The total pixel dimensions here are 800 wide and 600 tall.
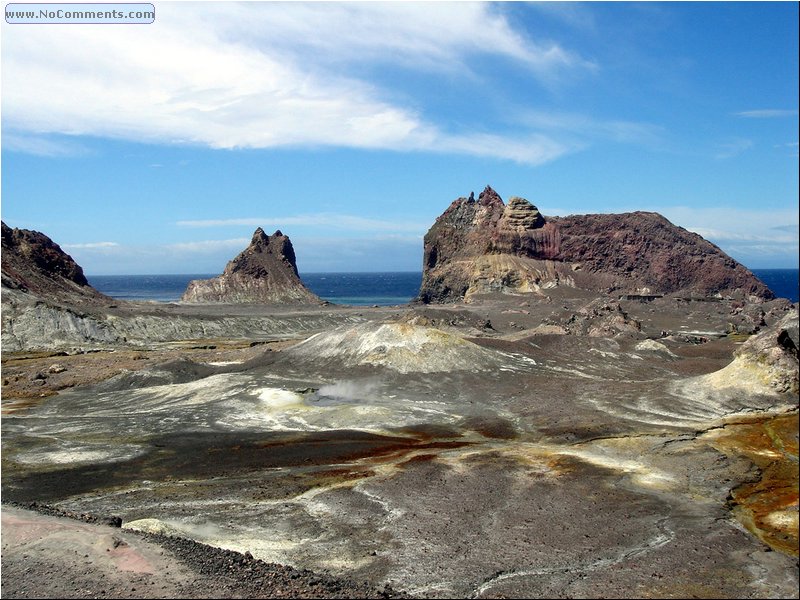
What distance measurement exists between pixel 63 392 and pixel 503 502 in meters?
43.5

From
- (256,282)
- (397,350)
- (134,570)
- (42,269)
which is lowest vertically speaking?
(134,570)

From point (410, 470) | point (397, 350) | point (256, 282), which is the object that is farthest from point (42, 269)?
point (410, 470)

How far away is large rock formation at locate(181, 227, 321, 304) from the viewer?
148 m

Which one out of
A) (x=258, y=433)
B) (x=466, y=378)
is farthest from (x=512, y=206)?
(x=258, y=433)

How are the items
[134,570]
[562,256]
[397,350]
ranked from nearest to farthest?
1. [134,570]
2. [397,350]
3. [562,256]

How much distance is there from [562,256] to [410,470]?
131132 mm

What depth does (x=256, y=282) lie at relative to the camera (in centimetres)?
14988

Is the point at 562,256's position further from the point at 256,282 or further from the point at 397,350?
the point at 397,350

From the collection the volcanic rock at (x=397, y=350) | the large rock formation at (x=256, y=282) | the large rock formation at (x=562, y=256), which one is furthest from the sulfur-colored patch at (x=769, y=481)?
the large rock formation at (x=256, y=282)

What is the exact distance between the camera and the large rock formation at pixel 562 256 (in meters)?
147

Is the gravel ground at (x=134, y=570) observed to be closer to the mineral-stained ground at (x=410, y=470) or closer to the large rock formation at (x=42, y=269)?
the mineral-stained ground at (x=410, y=470)

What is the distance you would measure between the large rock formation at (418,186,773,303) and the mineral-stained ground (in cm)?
7971

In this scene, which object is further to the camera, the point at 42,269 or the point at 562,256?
the point at 562,256

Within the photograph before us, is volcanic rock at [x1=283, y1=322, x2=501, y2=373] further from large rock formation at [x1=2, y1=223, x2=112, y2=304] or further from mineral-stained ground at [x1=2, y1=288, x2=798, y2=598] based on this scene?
large rock formation at [x1=2, y1=223, x2=112, y2=304]
